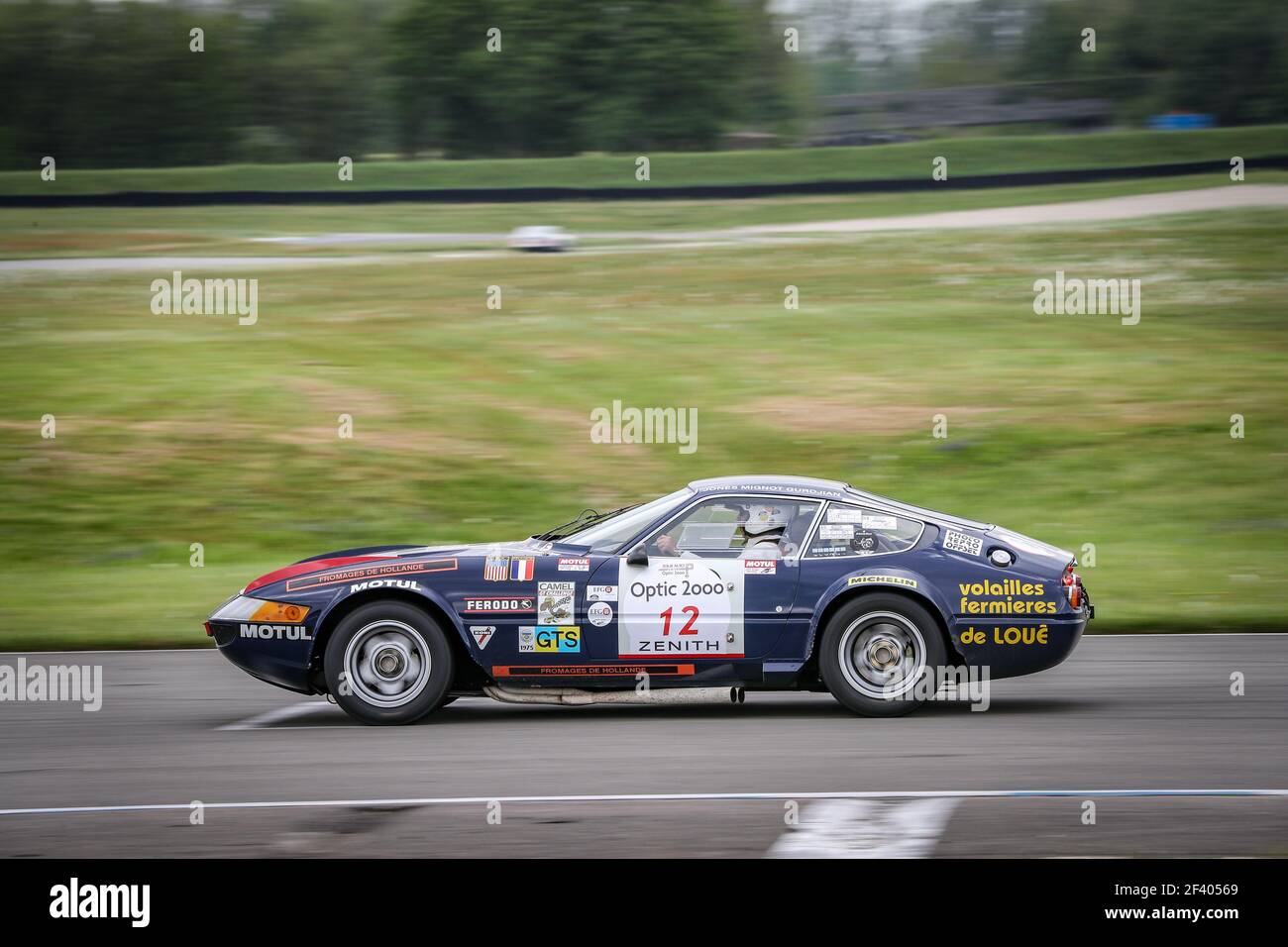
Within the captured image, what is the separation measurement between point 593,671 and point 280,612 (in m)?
1.73

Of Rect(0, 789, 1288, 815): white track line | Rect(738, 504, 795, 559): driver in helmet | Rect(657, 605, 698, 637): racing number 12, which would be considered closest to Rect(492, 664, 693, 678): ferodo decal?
Rect(657, 605, 698, 637): racing number 12

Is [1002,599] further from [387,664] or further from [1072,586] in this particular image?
[387,664]

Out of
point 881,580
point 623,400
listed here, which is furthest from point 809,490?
point 623,400

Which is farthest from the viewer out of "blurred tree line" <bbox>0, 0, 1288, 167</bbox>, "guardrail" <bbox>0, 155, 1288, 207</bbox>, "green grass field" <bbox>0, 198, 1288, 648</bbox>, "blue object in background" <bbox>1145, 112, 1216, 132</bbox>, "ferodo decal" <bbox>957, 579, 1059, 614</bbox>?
"blurred tree line" <bbox>0, 0, 1288, 167</bbox>

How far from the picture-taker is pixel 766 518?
773cm

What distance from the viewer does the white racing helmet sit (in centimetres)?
771

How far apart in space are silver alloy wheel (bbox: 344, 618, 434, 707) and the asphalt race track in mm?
206

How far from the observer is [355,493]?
16.1 metres

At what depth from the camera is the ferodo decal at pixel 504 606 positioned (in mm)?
A: 7387

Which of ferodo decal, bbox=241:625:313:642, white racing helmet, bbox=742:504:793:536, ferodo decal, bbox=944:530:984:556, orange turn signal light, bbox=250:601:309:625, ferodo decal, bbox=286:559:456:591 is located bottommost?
ferodo decal, bbox=241:625:313:642

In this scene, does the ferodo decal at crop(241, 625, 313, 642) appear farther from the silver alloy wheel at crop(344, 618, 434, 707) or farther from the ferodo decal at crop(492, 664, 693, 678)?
the ferodo decal at crop(492, 664, 693, 678)

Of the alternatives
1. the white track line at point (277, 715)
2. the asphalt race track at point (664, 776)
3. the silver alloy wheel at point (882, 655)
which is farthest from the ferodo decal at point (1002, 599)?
the white track line at point (277, 715)
